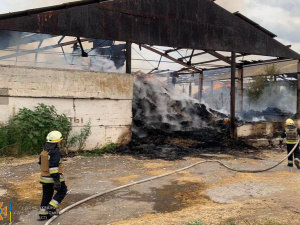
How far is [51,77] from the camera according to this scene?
31.1 feet

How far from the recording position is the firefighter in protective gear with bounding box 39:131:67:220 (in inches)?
174

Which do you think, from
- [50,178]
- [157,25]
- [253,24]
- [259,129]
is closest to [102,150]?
[157,25]

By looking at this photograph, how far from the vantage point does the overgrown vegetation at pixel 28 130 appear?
8719mm

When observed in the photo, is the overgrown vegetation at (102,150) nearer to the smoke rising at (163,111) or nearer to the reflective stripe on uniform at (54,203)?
the smoke rising at (163,111)

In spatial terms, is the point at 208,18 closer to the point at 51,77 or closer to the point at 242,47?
the point at 242,47

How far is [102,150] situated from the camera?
10.0m

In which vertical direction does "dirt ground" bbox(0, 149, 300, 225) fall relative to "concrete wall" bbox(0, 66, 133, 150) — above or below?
below

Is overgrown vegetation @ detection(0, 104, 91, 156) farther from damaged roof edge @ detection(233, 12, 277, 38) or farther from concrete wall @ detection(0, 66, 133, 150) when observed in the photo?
damaged roof edge @ detection(233, 12, 277, 38)

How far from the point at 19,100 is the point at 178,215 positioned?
670 centimetres

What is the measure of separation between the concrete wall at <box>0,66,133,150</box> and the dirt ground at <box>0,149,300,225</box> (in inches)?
54.9

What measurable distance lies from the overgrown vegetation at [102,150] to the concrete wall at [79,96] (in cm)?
16

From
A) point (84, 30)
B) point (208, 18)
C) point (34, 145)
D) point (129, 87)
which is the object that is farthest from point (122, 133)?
point (208, 18)

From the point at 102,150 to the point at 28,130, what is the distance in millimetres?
2518

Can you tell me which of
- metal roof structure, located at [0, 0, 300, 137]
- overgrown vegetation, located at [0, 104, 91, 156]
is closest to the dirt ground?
overgrown vegetation, located at [0, 104, 91, 156]
